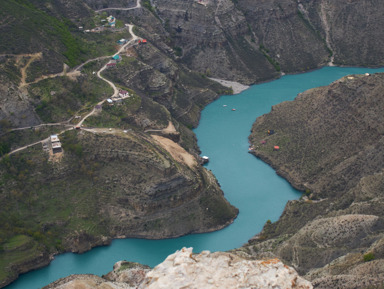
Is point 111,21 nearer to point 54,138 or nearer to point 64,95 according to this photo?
point 64,95

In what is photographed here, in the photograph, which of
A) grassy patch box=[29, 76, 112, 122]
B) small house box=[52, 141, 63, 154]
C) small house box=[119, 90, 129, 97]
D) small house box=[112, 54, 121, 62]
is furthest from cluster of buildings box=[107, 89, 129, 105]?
small house box=[52, 141, 63, 154]

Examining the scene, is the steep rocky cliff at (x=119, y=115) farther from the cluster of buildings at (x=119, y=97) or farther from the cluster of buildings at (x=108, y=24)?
the cluster of buildings at (x=119, y=97)

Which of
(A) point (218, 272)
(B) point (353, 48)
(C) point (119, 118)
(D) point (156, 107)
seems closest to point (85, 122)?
(C) point (119, 118)

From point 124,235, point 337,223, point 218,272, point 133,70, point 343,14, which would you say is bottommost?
point 218,272

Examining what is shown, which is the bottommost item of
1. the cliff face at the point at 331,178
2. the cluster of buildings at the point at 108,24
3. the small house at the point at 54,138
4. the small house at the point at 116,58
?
the cliff face at the point at 331,178

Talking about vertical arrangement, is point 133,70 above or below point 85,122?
above

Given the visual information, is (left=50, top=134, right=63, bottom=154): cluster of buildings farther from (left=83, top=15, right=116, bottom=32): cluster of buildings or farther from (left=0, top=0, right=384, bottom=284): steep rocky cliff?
(left=83, top=15, right=116, bottom=32): cluster of buildings

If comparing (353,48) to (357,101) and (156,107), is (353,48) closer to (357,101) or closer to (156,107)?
(357,101)

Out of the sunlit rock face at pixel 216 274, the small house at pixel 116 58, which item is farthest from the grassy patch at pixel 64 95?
the sunlit rock face at pixel 216 274
